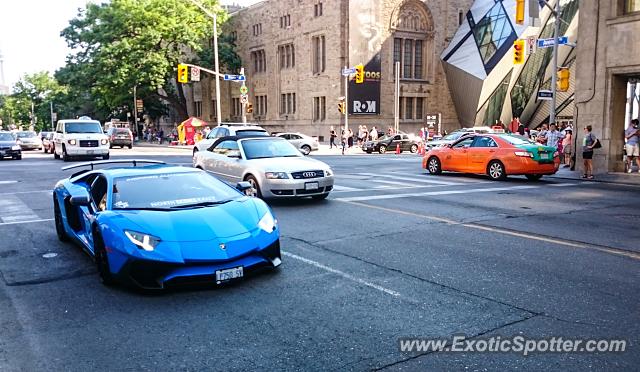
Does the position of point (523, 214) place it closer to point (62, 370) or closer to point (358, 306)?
point (358, 306)

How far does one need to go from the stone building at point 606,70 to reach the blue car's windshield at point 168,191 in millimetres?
16560

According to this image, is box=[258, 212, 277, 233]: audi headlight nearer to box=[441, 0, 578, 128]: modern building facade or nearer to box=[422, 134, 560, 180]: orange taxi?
box=[422, 134, 560, 180]: orange taxi

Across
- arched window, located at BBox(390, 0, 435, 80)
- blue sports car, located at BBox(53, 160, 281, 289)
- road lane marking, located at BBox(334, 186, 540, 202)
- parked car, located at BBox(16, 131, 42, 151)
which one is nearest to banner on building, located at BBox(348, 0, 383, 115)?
arched window, located at BBox(390, 0, 435, 80)

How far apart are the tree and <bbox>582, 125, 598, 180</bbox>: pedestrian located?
4296 centimetres

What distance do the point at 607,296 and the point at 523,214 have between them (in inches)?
214

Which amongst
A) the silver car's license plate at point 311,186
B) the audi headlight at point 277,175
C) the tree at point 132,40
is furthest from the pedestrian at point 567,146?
the tree at point 132,40

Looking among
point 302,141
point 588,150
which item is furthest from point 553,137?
point 302,141

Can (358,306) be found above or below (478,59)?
below

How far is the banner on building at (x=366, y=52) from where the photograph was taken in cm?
4569

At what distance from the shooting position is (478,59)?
47438 mm

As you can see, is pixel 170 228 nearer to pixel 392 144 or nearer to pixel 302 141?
pixel 302 141

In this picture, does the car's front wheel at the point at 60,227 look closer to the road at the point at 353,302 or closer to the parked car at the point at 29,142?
the road at the point at 353,302

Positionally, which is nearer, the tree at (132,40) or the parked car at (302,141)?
the parked car at (302,141)

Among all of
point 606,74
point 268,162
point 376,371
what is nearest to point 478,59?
point 606,74
